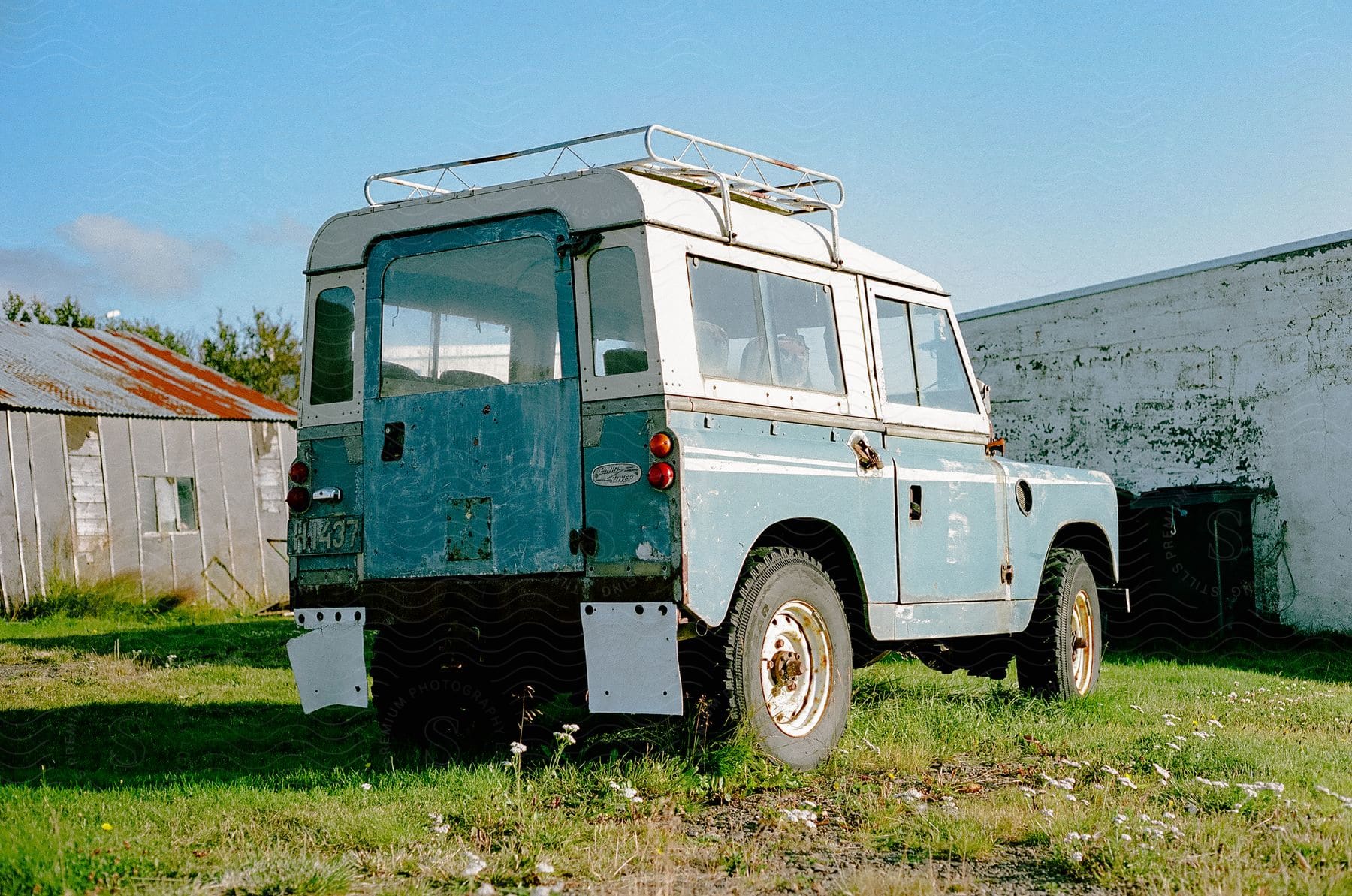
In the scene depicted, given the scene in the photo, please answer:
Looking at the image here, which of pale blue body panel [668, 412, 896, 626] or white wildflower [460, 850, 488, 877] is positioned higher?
pale blue body panel [668, 412, 896, 626]

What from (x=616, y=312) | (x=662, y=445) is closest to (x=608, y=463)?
(x=662, y=445)

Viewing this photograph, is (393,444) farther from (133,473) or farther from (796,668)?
(133,473)

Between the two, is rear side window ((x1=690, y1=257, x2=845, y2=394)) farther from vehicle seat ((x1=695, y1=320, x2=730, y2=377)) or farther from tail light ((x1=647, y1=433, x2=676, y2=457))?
tail light ((x1=647, y1=433, x2=676, y2=457))

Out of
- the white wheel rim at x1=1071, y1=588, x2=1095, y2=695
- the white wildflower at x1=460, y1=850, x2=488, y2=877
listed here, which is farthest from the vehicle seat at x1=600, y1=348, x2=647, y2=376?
the white wheel rim at x1=1071, y1=588, x2=1095, y2=695

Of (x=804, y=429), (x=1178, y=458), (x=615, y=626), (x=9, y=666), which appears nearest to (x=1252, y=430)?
(x=1178, y=458)

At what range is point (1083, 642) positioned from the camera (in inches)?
334

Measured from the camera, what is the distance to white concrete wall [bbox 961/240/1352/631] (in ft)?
41.4

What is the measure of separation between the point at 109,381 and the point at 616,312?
52.7ft

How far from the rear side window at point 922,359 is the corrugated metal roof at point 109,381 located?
13274mm

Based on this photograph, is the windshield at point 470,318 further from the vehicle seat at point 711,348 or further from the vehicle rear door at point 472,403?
the vehicle seat at point 711,348

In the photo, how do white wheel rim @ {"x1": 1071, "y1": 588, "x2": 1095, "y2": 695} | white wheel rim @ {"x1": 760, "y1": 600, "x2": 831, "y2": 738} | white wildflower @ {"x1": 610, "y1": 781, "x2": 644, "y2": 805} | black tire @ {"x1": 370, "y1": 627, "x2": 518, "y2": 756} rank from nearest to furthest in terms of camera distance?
white wildflower @ {"x1": 610, "y1": 781, "x2": 644, "y2": 805}, white wheel rim @ {"x1": 760, "y1": 600, "x2": 831, "y2": 738}, black tire @ {"x1": 370, "y1": 627, "x2": 518, "y2": 756}, white wheel rim @ {"x1": 1071, "y1": 588, "x2": 1095, "y2": 695}

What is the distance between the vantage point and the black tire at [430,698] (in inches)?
245

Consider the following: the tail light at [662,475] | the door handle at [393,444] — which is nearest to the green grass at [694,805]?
the tail light at [662,475]

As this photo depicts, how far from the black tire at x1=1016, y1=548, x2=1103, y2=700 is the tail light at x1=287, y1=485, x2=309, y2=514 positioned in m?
4.47
